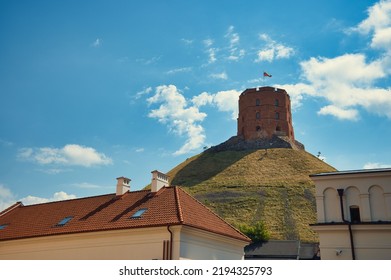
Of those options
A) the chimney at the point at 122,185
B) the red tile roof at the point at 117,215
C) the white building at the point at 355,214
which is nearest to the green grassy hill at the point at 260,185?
the chimney at the point at 122,185

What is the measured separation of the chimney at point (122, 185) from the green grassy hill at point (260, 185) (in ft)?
129

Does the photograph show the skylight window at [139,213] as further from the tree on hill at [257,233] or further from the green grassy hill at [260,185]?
the green grassy hill at [260,185]

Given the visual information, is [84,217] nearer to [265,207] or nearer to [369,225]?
[369,225]

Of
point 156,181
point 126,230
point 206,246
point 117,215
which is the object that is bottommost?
point 206,246

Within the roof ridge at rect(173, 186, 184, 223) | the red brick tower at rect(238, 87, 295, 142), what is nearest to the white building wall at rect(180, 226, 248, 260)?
the roof ridge at rect(173, 186, 184, 223)

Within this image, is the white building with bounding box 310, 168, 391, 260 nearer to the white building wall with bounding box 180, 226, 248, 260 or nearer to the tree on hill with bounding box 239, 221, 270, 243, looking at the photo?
the white building wall with bounding box 180, 226, 248, 260

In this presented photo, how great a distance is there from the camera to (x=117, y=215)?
25.1 metres

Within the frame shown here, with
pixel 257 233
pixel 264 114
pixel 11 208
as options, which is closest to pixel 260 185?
pixel 257 233

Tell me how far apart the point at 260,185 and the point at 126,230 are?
6639 centimetres

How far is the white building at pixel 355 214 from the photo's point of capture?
21.8 m

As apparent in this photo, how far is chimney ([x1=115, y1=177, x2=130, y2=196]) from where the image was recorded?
93.9 ft

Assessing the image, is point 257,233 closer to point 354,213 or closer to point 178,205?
point 354,213

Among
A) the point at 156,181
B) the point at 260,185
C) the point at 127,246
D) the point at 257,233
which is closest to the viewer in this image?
the point at 127,246

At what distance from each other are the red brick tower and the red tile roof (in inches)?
3477
